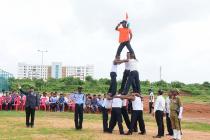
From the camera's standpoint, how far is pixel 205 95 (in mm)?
62719

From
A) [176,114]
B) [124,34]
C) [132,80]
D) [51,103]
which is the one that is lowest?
[176,114]

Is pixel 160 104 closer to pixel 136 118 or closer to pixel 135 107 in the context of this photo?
pixel 135 107

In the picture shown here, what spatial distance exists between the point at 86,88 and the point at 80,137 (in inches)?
1600

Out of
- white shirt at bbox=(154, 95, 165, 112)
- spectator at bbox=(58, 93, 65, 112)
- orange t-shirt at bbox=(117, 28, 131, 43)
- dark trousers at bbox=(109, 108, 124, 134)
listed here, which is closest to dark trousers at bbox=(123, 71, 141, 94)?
dark trousers at bbox=(109, 108, 124, 134)

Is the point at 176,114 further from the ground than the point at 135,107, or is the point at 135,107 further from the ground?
the point at 135,107

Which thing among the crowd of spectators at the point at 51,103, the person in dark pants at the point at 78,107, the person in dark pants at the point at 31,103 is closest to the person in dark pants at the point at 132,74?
the person in dark pants at the point at 78,107

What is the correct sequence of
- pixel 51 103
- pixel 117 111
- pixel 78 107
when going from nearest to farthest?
pixel 117 111
pixel 78 107
pixel 51 103

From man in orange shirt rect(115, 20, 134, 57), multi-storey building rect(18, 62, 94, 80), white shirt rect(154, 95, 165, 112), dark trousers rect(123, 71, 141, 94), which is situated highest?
multi-storey building rect(18, 62, 94, 80)

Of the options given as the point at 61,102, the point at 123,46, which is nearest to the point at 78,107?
the point at 123,46

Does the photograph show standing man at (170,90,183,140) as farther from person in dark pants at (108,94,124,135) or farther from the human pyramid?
person in dark pants at (108,94,124,135)

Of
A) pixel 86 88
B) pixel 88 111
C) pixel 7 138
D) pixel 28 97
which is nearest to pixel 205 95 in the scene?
pixel 86 88

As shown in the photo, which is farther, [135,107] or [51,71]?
[51,71]

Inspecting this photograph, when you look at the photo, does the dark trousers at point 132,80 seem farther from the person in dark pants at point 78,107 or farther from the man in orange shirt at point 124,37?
the person in dark pants at point 78,107

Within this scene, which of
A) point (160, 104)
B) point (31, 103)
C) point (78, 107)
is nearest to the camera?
point (160, 104)
